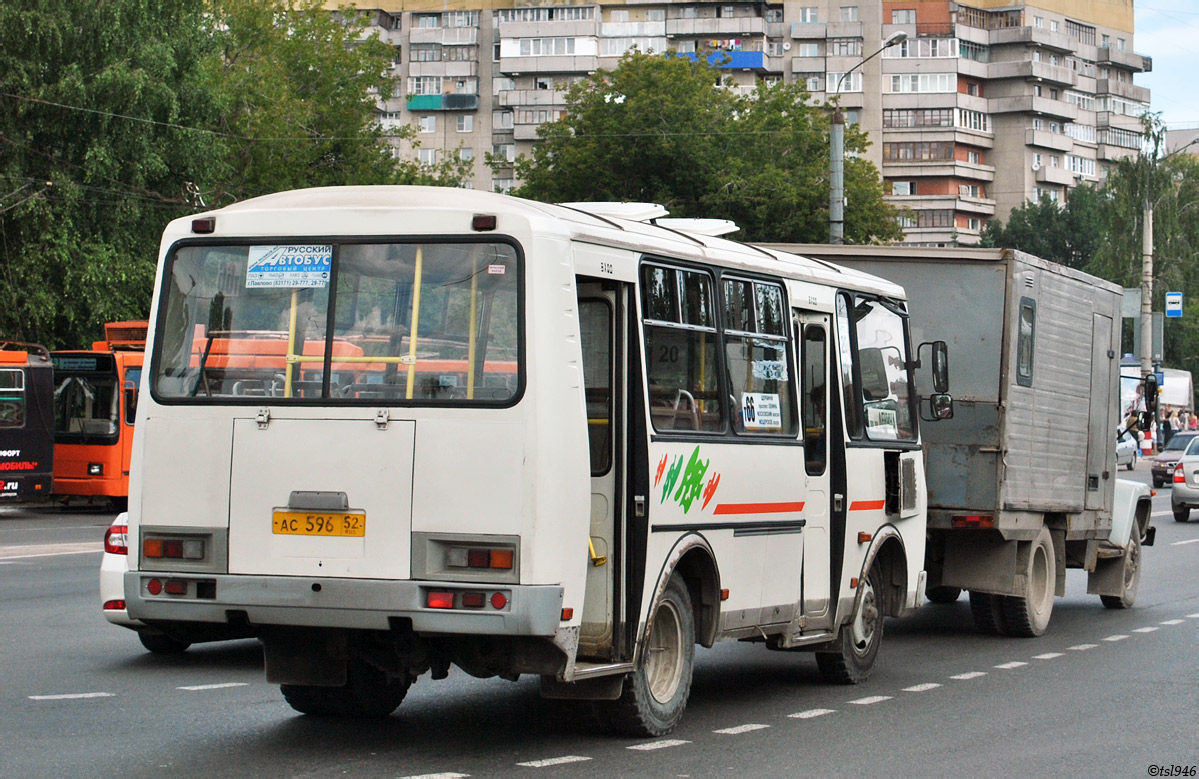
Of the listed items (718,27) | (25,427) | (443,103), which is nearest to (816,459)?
(25,427)

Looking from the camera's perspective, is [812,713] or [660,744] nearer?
[660,744]

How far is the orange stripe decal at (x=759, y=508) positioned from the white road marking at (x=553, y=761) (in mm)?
1682

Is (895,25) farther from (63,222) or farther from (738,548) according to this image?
(738,548)

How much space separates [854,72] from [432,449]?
351 ft

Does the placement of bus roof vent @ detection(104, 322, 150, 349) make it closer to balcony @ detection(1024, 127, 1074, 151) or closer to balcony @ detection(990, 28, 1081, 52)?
balcony @ detection(990, 28, 1081, 52)

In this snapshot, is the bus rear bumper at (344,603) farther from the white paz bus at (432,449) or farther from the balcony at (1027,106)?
the balcony at (1027,106)

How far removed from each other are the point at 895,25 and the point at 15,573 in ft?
321

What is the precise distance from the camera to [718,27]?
347 ft

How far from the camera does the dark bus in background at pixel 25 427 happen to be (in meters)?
29.4

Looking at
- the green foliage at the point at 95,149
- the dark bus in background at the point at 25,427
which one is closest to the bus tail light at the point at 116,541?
the dark bus in background at the point at 25,427

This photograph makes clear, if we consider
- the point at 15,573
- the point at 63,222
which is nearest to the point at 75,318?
the point at 63,222

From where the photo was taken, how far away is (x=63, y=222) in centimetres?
3581

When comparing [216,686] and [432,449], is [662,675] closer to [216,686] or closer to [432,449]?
[432,449]

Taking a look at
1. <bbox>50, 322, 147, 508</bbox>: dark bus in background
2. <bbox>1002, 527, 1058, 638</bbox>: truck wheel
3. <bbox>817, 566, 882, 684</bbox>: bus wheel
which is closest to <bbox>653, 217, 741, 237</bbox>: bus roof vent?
<bbox>817, 566, 882, 684</bbox>: bus wheel
